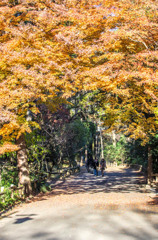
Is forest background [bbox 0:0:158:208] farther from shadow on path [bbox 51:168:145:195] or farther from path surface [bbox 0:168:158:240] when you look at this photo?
shadow on path [bbox 51:168:145:195]

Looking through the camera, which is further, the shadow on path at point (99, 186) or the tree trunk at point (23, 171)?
the shadow on path at point (99, 186)

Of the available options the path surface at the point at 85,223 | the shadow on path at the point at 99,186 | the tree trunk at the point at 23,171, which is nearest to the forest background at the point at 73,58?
the tree trunk at the point at 23,171

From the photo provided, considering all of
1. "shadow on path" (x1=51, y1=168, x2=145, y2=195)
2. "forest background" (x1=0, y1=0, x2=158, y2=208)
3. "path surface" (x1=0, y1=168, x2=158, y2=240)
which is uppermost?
"forest background" (x1=0, y1=0, x2=158, y2=208)

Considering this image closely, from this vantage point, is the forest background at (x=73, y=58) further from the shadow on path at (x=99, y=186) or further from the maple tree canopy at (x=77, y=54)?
the shadow on path at (x=99, y=186)

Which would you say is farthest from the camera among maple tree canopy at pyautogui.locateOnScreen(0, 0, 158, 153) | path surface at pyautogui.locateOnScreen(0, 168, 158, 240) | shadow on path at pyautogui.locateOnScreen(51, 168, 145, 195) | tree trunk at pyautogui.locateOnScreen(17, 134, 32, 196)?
shadow on path at pyautogui.locateOnScreen(51, 168, 145, 195)

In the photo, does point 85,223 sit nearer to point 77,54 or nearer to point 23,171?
point 23,171

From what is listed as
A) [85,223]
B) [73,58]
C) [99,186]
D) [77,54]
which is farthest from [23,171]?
[85,223]

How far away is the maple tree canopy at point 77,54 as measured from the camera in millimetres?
12016

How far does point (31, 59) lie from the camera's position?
40.3 feet

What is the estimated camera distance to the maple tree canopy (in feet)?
39.4

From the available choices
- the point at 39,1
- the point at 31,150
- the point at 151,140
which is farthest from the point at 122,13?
the point at 31,150

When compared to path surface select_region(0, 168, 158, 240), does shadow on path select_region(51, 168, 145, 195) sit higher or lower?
lower

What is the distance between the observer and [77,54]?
45.5ft

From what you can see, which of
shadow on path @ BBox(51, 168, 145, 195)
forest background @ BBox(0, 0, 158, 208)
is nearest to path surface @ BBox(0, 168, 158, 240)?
forest background @ BBox(0, 0, 158, 208)
